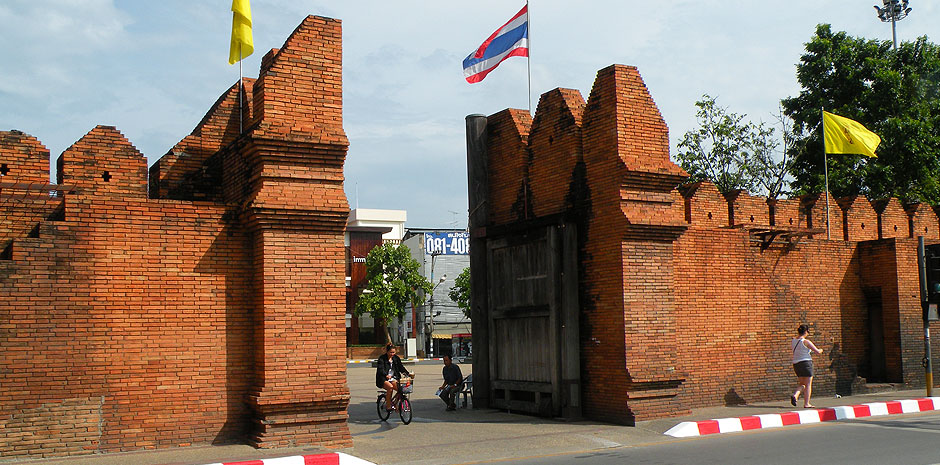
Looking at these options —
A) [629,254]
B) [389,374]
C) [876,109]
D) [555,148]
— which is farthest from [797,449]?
[876,109]

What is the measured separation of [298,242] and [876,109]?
24.7 m

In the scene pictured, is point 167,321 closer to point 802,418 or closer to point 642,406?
point 642,406

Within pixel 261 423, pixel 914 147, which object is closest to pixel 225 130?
pixel 261 423

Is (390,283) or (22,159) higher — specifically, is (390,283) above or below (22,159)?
below

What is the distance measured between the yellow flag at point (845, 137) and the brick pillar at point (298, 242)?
13.9m

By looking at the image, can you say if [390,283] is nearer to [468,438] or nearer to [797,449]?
[468,438]

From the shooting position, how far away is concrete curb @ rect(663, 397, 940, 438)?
13203 mm

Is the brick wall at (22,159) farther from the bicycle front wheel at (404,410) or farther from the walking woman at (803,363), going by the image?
the walking woman at (803,363)

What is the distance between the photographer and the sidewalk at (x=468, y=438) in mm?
10578

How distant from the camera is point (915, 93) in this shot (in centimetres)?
2956

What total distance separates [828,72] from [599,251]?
20817 mm

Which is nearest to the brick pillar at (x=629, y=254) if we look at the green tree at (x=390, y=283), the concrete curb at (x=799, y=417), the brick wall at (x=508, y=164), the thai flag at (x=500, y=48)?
the concrete curb at (x=799, y=417)

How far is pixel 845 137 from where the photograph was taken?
2091 centimetres

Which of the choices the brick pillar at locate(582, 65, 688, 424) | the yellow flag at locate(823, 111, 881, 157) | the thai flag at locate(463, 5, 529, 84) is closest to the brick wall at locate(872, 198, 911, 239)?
the yellow flag at locate(823, 111, 881, 157)
